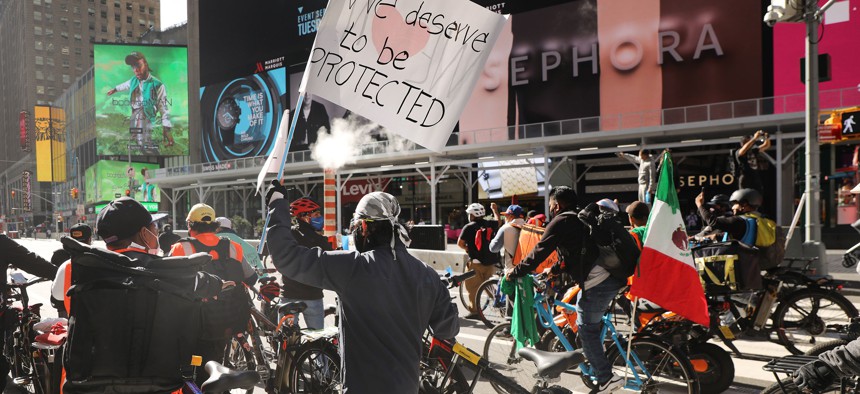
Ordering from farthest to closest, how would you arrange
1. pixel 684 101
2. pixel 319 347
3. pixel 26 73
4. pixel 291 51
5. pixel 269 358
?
pixel 26 73 < pixel 291 51 < pixel 684 101 < pixel 269 358 < pixel 319 347

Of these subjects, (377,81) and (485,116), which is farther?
(485,116)

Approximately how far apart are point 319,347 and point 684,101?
27687 millimetres

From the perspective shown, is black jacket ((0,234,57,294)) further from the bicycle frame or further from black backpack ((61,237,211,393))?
the bicycle frame

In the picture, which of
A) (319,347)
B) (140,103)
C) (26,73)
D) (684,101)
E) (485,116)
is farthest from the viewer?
(26,73)

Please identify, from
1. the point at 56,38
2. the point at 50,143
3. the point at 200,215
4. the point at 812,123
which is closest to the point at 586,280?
the point at 200,215

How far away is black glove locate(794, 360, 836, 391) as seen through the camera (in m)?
2.88

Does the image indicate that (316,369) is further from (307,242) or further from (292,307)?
(307,242)

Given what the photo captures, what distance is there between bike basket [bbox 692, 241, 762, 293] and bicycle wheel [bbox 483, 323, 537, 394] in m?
2.46

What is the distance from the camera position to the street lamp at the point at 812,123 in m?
11.5

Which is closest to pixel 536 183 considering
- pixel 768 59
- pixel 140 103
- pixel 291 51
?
pixel 768 59

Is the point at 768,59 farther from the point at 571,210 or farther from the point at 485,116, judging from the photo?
the point at 571,210

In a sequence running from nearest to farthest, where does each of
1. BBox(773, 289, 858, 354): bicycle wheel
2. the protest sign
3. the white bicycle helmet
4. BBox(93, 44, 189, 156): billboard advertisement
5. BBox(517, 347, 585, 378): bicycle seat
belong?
BBox(517, 347, 585, 378): bicycle seat
the protest sign
BBox(773, 289, 858, 354): bicycle wheel
the white bicycle helmet
BBox(93, 44, 189, 156): billboard advertisement

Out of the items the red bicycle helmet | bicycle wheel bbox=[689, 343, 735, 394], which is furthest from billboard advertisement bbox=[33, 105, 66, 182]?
bicycle wheel bbox=[689, 343, 735, 394]

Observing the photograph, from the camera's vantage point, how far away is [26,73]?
377 ft
